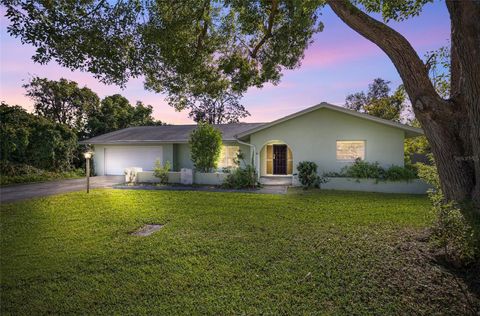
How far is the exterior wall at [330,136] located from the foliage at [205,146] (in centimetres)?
268

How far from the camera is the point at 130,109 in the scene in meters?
31.5

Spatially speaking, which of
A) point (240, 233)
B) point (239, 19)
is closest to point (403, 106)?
point (239, 19)

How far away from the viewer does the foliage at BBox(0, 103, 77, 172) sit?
53.1 ft

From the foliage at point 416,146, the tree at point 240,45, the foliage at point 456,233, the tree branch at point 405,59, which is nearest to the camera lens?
the foliage at point 456,233

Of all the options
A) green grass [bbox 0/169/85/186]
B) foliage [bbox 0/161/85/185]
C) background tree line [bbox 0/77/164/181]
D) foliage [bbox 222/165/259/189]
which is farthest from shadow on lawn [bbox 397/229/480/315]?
background tree line [bbox 0/77/164/181]

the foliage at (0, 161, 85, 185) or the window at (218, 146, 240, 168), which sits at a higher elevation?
the window at (218, 146, 240, 168)

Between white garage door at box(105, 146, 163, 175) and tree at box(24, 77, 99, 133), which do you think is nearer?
white garage door at box(105, 146, 163, 175)

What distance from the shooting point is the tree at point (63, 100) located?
27.9 m

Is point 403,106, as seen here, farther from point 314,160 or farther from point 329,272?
point 329,272

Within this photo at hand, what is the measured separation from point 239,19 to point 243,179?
7397mm

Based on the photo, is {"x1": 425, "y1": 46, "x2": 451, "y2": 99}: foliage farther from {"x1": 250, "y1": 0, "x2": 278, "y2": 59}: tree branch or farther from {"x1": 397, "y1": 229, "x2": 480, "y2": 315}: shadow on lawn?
{"x1": 250, "y1": 0, "x2": 278, "y2": 59}: tree branch

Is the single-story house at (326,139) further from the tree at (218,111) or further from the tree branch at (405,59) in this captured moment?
the tree at (218,111)

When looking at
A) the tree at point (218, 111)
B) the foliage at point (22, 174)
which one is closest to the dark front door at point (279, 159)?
the foliage at point (22, 174)

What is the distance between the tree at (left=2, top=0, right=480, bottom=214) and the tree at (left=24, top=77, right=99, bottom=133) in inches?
934
